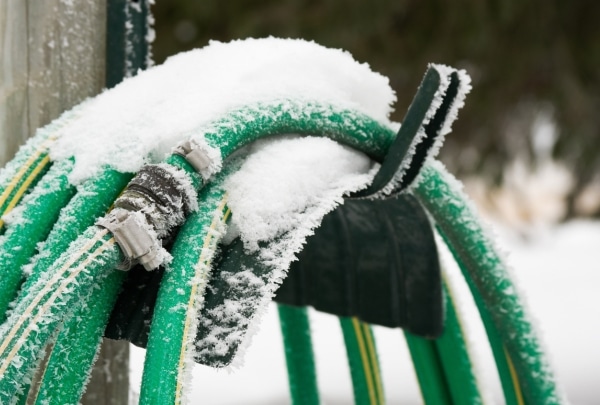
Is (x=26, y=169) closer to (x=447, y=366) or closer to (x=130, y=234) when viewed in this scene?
(x=130, y=234)

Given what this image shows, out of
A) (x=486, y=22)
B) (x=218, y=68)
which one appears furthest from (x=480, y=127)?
(x=218, y=68)

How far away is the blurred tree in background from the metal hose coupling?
2.33 metres

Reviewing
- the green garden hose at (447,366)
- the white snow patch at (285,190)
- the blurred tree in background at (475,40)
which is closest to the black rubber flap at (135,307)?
the white snow patch at (285,190)

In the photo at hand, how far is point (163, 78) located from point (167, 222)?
23 centimetres

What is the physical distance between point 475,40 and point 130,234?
263 centimetres

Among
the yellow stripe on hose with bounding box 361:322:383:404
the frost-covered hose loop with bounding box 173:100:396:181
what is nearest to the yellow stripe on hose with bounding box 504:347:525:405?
the yellow stripe on hose with bounding box 361:322:383:404

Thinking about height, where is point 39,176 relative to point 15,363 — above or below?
above

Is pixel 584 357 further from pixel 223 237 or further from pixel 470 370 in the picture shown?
pixel 223 237

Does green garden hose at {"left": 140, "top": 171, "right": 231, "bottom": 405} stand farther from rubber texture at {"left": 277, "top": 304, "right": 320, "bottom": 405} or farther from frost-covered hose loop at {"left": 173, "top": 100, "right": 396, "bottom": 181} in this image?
rubber texture at {"left": 277, "top": 304, "right": 320, "bottom": 405}

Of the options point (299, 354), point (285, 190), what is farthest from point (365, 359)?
point (285, 190)

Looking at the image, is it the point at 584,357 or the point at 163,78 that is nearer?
the point at 163,78

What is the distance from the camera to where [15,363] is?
669mm

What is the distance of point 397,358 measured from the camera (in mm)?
3203

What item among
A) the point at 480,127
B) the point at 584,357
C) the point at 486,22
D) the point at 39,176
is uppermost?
the point at 480,127
